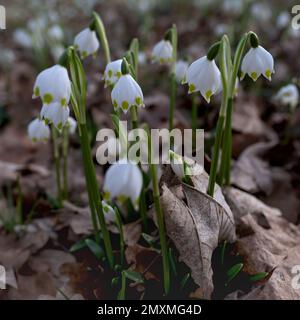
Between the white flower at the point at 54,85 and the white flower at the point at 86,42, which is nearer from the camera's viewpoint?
the white flower at the point at 54,85

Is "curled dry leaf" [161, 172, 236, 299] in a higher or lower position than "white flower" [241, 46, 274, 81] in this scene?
lower

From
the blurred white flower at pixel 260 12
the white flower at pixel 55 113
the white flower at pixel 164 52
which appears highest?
the blurred white flower at pixel 260 12

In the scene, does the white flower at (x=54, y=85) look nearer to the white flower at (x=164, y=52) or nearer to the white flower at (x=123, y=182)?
the white flower at (x=123, y=182)

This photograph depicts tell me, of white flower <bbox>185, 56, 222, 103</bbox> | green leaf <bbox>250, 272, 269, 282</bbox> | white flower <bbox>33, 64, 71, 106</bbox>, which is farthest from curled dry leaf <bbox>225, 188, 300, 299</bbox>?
white flower <bbox>33, 64, 71, 106</bbox>

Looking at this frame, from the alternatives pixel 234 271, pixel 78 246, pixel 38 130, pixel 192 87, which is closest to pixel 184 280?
pixel 234 271

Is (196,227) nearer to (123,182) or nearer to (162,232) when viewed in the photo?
(162,232)

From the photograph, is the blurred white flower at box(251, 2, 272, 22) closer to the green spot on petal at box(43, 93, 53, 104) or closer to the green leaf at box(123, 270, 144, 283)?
the green leaf at box(123, 270, 144, 283)

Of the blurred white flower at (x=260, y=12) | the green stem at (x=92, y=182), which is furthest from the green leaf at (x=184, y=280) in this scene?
the blurred white flower at (x=260, y=12)
